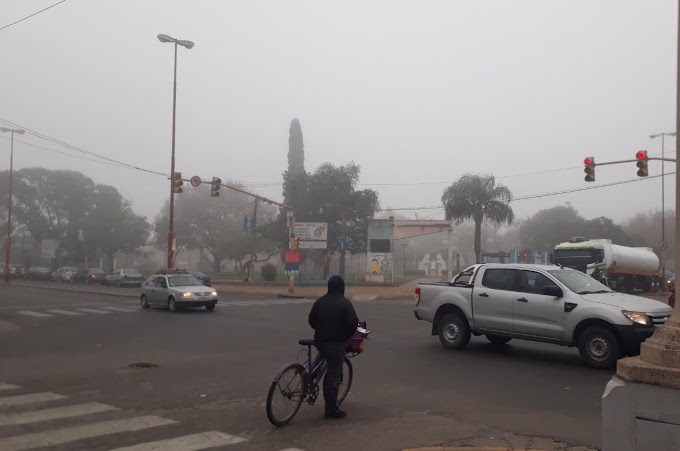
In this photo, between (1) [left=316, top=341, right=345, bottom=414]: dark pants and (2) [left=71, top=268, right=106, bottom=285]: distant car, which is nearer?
(1) [left=316, top=341, right=345, bottom=414]: dark pants

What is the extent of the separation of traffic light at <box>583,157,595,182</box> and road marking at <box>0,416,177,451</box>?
2208cm

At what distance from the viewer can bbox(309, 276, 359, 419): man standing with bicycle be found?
7500mm

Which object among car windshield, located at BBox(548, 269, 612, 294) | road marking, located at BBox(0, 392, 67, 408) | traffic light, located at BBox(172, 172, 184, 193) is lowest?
road marking, located at BBox(0, 392, 67, 408)

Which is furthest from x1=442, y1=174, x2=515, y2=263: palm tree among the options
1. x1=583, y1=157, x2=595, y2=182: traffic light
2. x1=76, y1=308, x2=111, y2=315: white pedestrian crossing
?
x1=76, y1=308, x2=111, y2=315: white pedestrian crossing

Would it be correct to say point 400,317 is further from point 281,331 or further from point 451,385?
point 451,385

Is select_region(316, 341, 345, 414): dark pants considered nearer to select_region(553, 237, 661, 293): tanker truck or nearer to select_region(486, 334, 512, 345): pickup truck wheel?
select_region(486, 334, 512, 345): pickup truck wheel

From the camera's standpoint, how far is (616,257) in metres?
37.9

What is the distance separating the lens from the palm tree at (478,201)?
4825 centimetres

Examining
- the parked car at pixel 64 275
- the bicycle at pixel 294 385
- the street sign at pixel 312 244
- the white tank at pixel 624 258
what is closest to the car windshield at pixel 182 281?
the bicycle at pixel 294 385

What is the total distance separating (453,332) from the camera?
43.8ft

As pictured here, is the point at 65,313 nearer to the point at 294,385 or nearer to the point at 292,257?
the point at 292,257

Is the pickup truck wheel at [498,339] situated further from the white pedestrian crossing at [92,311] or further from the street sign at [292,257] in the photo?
the street sign at [292,257]

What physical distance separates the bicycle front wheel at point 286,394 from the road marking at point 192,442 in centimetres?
56

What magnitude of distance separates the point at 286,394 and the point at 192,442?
123 centimetres
